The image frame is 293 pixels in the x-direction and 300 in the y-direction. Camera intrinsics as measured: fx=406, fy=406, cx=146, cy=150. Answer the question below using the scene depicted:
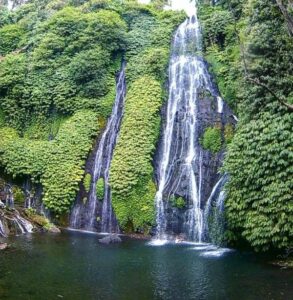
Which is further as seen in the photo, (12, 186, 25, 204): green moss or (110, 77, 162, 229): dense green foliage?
(12, 186, 25, 204): green moss

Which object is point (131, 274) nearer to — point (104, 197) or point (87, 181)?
point (104, 197)

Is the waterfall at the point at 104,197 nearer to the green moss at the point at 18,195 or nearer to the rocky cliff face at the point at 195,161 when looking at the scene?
the rocky cliff face at the point at 195,161

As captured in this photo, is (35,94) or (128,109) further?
(35,94)

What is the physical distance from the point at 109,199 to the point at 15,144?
6570 millimetres

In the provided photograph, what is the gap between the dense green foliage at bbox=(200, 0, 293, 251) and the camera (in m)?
13.6

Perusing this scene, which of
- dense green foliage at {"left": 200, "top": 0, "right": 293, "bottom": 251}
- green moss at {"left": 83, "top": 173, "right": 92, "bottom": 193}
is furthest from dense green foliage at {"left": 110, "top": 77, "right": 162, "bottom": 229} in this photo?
dense green foliage at {"left": 200, "top": 0, "right": 293, "bottom": 251}

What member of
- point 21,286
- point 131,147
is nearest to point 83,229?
point 131,147

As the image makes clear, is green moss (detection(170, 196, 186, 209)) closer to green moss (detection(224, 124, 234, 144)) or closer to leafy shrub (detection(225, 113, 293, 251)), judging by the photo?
leafy shrub (detection(225, 113, 293, 251))

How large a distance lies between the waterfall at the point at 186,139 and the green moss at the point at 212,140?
32 centimetres

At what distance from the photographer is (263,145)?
14.5m

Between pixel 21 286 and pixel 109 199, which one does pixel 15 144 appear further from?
pixel 21 286

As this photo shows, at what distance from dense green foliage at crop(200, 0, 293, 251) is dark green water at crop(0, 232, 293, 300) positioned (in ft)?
4.04

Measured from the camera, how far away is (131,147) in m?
20.3

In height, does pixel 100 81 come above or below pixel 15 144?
above
